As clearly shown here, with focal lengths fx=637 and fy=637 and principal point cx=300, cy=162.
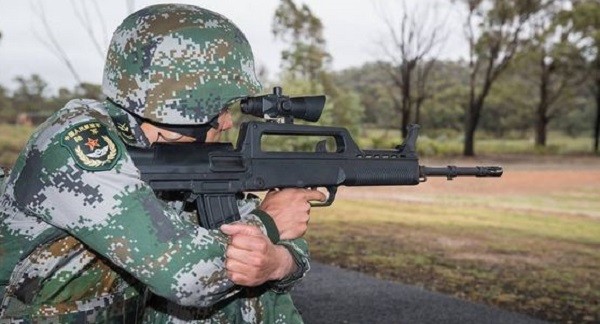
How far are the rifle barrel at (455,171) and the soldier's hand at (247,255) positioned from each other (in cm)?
76

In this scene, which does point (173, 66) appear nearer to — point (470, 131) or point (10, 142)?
point (10, 142)

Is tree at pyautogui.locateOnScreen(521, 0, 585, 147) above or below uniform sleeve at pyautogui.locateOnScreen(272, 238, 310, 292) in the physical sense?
above

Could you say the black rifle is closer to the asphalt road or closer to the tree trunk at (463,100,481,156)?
the asphalt road

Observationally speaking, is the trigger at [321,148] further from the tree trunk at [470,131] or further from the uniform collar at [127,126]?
the tree trunk at [470,131]

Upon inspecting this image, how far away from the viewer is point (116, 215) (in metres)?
0.89

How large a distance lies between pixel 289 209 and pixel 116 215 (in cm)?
38

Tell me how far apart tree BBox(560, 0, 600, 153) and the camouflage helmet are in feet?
19.6

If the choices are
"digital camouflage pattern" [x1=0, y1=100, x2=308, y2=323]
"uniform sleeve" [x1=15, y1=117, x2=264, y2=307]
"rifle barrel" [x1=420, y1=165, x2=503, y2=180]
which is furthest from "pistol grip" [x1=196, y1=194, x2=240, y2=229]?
"rifle barrel" [x1=420, y1=165, x2=503, y2=180]

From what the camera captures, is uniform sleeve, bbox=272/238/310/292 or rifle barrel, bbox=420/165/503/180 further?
rifle barrel, bbox=420/165/503/180

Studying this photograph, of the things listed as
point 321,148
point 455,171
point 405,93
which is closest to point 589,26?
point 405,93

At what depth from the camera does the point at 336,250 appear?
5039 mm

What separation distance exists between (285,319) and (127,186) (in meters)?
0.66

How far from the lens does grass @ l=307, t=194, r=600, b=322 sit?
391cm

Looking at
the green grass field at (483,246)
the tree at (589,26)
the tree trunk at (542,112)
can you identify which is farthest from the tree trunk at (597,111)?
the green grass field at (483,246)
